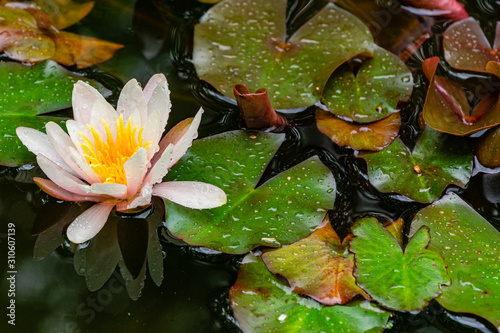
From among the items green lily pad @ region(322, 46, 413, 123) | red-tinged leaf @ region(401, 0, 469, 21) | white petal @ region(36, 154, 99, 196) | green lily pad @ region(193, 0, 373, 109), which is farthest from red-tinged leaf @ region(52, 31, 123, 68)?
red-tinged leaf @ region(401, 0, 469, 21)

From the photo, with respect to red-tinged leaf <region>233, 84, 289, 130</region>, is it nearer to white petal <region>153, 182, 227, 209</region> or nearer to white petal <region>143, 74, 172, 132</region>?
white petal <region>143, 74, 172, 132</region>

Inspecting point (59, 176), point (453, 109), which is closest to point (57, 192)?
point (59, 176)

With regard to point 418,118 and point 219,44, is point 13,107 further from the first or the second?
point 418,118

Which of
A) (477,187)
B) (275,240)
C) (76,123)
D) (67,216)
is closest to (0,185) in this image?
(67,216)

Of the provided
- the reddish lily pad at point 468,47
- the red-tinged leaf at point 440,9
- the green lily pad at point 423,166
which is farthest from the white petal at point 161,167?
the red-tinged leaf at point 440,9

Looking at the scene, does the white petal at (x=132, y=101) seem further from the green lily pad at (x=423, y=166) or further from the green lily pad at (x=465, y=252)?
the green lily pad at (x=465, y=252)

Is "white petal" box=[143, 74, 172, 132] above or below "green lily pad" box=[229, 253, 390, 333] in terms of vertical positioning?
above
